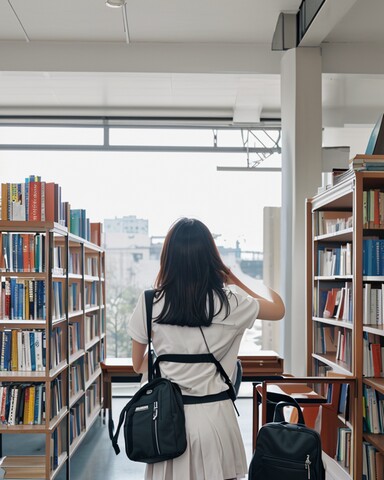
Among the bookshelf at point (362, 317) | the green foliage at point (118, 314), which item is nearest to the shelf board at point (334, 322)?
the bookshelf at point (362, 317)

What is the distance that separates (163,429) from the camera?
2.09 metres

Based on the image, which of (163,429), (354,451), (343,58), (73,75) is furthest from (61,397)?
(343,58)

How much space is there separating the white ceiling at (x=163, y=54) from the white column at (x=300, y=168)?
0.40 metres

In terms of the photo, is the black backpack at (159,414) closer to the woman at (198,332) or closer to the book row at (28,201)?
the woman at (198,332)

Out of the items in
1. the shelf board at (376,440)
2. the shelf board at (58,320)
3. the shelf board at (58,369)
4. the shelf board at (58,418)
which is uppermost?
the shelf board at (58,320)

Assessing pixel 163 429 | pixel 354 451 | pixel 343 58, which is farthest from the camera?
pixel 343 58

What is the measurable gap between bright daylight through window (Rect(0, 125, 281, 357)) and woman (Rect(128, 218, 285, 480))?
6.18 m

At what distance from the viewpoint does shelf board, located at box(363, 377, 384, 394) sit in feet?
10.8

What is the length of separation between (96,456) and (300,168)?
3017mm

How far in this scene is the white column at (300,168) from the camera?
233 inches

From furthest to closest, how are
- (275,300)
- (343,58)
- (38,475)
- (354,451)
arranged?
(343,58) < (38,475) < (354,451) < (275,300)

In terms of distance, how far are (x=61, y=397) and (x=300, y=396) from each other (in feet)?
5.70

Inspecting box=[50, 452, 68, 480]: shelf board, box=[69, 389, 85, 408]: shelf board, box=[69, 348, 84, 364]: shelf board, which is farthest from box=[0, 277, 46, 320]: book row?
box=[69, 389, 85, 408]: shelf board

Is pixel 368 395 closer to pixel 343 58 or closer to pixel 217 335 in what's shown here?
pixel 217 335
